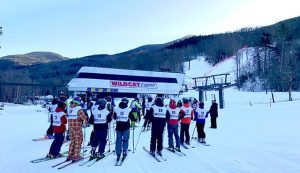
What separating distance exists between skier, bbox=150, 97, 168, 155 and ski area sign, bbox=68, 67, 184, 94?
111 feet

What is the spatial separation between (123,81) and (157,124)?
37273 millimetres

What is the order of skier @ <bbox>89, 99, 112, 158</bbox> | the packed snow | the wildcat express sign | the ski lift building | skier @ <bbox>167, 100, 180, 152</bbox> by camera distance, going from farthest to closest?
the wildcat express sign
the ski lift building
skier @ <bbox>167, 100, 180, 152</bbox>
skier @ <bbox>89, 99, 112, 158</bbox>
the packed snow

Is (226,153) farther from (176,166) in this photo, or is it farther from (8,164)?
(8,164)

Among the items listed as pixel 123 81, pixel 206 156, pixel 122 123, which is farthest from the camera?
pixel 123 81

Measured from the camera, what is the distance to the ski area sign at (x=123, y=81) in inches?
1768

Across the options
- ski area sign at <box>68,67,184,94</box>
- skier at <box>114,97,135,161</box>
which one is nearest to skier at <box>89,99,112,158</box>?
skier at <box>114,97,135,161</box>

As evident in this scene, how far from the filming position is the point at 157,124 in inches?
438

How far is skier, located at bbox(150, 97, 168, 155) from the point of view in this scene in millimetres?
11055

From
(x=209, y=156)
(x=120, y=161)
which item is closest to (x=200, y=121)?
(x=209, y=156)

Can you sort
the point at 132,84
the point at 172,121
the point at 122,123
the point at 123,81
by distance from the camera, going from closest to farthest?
the point at 122,123 < the point at 172,121 < the point at 123,81 < the point at 132,84

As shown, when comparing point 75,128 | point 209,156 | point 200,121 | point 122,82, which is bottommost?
point 209,156

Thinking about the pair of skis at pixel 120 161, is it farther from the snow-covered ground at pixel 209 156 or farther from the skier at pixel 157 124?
the skier at pixel 157 124

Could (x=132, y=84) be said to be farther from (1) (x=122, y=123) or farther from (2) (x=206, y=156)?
(1) (x=122, y=123)

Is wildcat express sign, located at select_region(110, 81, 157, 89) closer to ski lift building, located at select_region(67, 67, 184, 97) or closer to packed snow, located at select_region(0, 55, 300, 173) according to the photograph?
ski lift building, located at select_region(67, 67, 184, 97)
